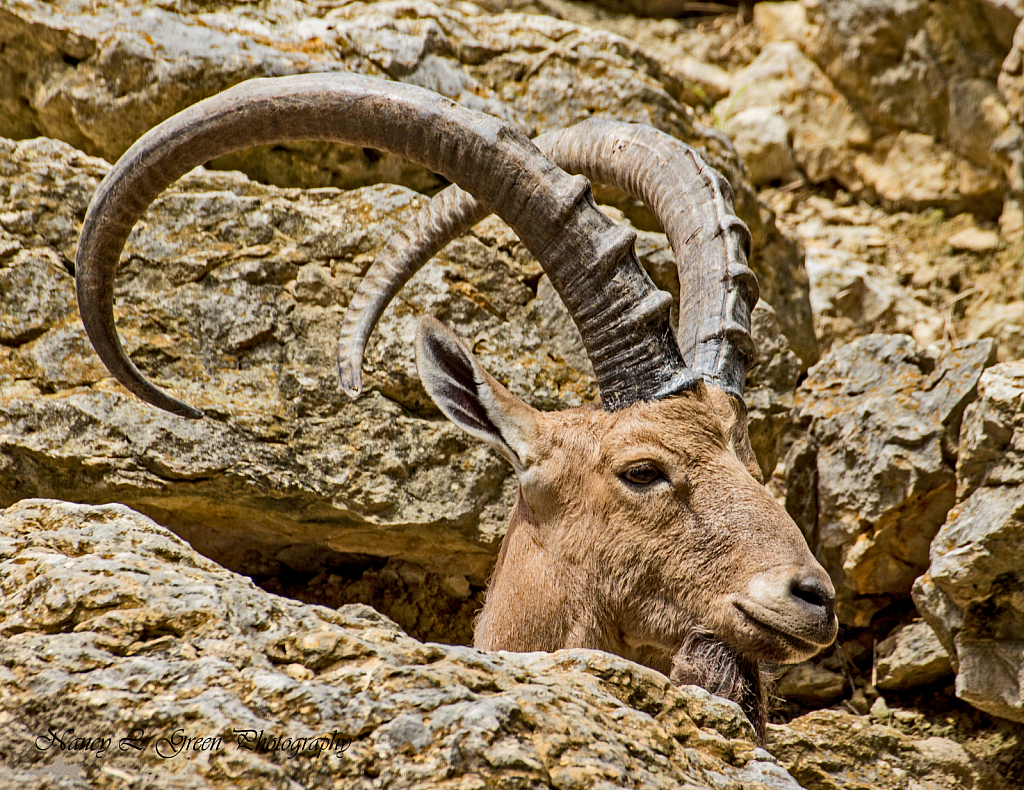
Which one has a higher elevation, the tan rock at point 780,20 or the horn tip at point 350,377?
the tan rock at point 780,20

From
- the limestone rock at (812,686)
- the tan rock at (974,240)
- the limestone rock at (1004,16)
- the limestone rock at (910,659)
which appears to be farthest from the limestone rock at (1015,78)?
the limestone rock at (812,686)

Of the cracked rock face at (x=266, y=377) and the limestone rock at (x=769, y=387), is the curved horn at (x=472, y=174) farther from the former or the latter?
the limestone rock at (x=769, y=387)

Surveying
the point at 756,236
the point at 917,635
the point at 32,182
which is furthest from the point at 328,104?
the point at 917,635

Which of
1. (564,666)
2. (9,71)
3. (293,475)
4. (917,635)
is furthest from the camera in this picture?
(9,71)

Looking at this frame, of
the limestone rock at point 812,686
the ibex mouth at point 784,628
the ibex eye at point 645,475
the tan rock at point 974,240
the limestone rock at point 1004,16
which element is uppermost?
the limestone rock at point 1004,16

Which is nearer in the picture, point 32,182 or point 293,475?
point 293,475

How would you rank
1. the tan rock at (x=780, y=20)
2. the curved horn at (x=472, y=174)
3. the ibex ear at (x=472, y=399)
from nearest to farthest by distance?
the curved horn at (x=472, y=174) < the ibex ear at (x=472, y=399) < the tan rock at (x=780, y=20)

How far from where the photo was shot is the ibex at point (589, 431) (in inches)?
139

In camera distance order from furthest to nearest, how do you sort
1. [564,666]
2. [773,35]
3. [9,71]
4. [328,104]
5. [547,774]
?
[773,35] < [9,71] < [328,104] < [564,666] < [547,774]

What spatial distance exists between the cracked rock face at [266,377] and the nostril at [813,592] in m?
2.11

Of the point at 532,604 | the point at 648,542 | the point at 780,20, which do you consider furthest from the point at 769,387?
the point at 780,20

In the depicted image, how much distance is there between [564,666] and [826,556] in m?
3.48

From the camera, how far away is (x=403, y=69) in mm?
6133

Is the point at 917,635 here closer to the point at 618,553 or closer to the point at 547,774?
the point at 618,553
